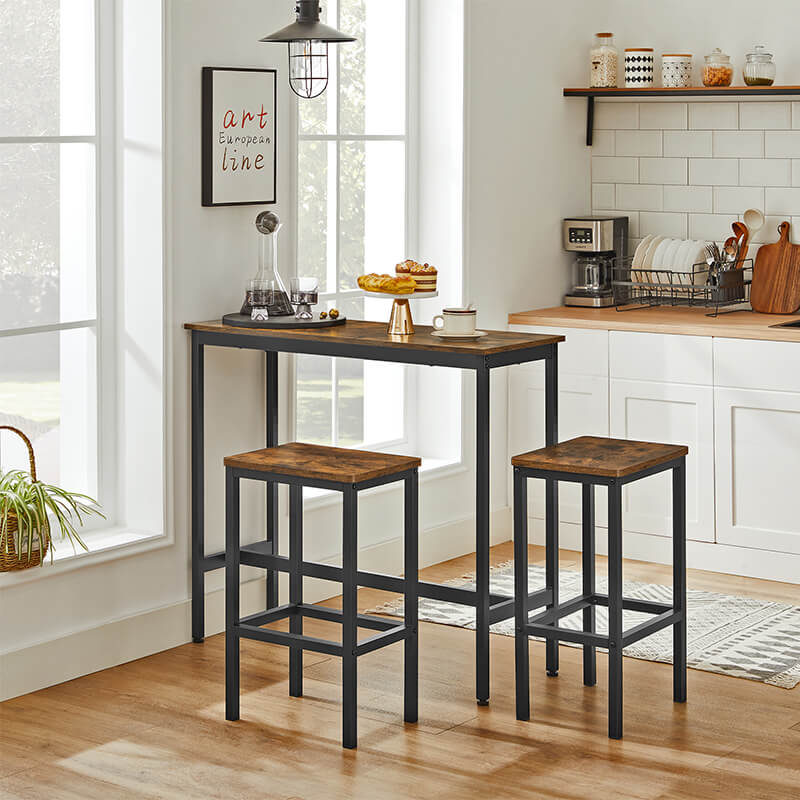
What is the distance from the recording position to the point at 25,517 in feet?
12.8

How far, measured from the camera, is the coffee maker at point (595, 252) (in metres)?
6.02

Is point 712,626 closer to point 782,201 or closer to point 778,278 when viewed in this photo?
point 778,278

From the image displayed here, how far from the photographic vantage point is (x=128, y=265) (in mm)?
4387

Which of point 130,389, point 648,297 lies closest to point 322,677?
point 130,389

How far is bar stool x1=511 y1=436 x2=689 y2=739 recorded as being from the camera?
12.2ft

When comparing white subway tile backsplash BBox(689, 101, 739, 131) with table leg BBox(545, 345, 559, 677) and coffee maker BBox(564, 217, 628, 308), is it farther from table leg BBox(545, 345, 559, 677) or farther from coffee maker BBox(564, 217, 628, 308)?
table leg BBox(545, 345, 559, 677)

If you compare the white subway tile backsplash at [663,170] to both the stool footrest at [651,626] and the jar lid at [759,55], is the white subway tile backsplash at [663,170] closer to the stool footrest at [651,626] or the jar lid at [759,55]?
the jar lid at [759,55]

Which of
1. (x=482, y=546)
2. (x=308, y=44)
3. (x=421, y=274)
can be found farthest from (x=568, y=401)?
(x=308, y=44)

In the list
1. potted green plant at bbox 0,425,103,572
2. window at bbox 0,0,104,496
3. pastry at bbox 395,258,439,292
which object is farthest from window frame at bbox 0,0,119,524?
pastry at bbox 395,258,439,292

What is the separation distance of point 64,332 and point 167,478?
56cm

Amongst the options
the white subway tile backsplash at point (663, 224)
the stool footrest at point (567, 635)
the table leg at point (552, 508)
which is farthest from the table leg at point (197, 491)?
the white subway tile backsplash at point (663, 224)

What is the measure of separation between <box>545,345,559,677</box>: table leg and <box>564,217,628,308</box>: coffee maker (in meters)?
1.89

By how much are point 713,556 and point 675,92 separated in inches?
75.8

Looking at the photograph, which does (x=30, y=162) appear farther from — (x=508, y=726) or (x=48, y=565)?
(x=508, y=726)
